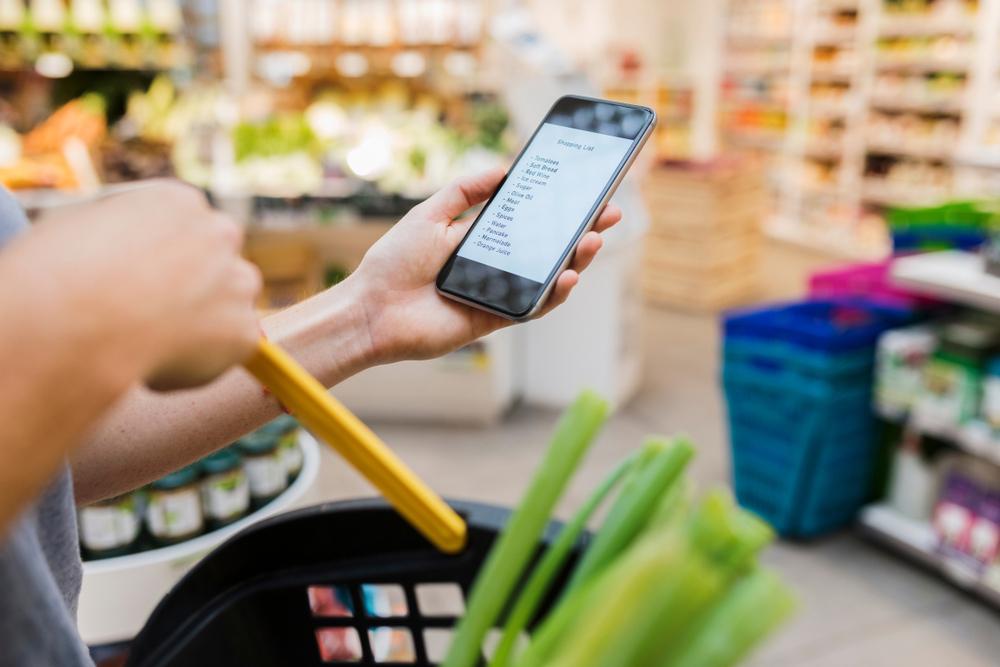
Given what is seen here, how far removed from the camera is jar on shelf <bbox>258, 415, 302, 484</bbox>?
1.82 metres

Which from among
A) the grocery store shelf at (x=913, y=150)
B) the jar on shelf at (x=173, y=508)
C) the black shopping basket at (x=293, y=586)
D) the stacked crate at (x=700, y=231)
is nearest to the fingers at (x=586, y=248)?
the black shopping basket at (x=293, y=586)

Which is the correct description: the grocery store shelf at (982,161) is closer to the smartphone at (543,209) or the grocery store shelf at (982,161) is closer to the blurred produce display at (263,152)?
the blurred produce display at (263,152)

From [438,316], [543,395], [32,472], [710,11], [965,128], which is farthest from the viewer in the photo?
[710,11]

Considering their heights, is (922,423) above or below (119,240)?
below

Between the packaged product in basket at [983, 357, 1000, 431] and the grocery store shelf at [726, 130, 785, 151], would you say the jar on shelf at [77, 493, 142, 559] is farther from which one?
the grocery store shelf at [726, 130, 785, 151]

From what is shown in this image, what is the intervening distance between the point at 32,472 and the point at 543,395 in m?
3.58

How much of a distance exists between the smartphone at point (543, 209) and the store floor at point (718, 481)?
73cm

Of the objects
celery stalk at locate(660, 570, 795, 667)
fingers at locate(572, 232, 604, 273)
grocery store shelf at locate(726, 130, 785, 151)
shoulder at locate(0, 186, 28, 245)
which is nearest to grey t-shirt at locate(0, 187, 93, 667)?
shoulder at locate(0, 186, 28, 245)

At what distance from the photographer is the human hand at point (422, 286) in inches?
38.1

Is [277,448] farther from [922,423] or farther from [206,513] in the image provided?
[922,423]

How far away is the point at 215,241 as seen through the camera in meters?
0.46

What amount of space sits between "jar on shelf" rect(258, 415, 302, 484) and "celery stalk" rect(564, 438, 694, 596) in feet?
4.53

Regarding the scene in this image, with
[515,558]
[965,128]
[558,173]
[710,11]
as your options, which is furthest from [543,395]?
[710,11]

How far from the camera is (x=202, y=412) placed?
0.90 metres
